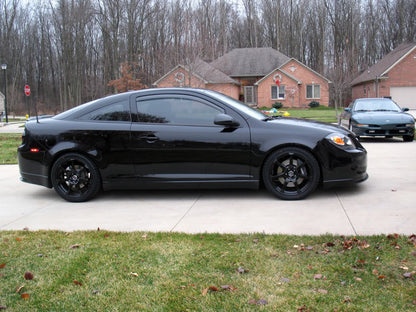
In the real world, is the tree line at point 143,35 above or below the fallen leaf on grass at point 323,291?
above

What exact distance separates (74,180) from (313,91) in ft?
140

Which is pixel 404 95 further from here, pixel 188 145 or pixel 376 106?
pixel 188 145

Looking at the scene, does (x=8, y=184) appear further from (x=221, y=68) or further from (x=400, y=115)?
(x=221, y=68)

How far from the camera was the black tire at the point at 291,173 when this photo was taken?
5.76 metres

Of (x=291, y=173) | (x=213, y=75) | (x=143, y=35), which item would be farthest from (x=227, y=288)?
(x=143, y=35)

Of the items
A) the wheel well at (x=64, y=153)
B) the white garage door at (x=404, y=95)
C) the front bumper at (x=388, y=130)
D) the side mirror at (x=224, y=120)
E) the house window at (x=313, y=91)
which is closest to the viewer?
the side mirror at (x=224, y=120)

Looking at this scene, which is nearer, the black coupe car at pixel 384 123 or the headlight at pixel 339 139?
the headlight at pixel 339 139

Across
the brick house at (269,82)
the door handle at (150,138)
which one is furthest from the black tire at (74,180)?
the brick house at (269,82)

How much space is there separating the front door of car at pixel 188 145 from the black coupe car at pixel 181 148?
0.01 meters

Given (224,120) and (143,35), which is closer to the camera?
(224,120)

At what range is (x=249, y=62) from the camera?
4925 centimetres

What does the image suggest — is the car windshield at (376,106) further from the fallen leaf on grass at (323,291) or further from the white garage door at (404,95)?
the white garage door at (404,95)

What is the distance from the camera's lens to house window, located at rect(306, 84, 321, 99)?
1797 inches

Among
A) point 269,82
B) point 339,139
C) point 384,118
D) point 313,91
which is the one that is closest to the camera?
point 339,139
